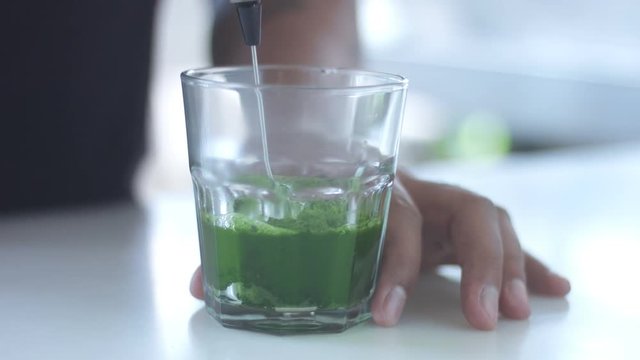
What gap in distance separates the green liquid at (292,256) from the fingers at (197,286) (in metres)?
0.05

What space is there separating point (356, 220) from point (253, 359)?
114 mm

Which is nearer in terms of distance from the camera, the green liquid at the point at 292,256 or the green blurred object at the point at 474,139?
the green liquid at the point at 292,256

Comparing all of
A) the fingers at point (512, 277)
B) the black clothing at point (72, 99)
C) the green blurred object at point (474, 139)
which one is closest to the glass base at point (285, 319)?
the fingers at point (512, 277)

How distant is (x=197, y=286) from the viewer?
26.3 inches

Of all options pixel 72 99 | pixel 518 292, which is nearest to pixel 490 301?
pixel 518 292

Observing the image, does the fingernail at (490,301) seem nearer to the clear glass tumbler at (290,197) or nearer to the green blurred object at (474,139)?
the clear glass tumbler at (290,197)

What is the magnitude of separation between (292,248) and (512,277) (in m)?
0.19

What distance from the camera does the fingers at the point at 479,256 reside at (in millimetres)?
634

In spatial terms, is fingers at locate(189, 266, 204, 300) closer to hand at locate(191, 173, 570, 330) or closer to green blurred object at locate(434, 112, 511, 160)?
hand at locate(191, 173, 570, 330)

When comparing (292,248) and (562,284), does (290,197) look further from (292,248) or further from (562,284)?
(562,284)

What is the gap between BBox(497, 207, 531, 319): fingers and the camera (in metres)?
0.65

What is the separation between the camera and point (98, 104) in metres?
1.11

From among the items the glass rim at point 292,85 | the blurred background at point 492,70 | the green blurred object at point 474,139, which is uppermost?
the glass rim at point 292,85

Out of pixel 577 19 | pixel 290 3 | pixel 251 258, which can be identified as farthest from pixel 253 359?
pixel 577 19
